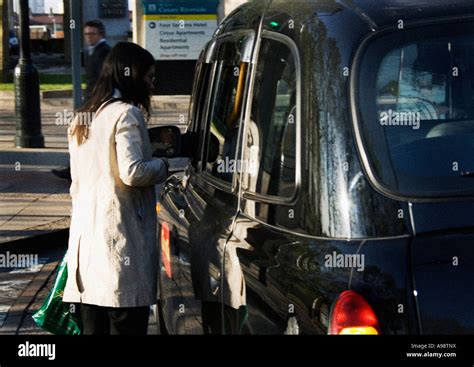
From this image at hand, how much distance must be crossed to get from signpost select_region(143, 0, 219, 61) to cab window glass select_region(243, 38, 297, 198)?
17.1 metres

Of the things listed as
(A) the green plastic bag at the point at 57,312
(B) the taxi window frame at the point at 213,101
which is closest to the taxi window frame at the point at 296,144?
(B) the taxi window frame at the point at 213,101

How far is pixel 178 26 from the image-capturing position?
21.0 meters

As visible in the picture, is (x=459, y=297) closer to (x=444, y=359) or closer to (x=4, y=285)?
(x=444, y=359)

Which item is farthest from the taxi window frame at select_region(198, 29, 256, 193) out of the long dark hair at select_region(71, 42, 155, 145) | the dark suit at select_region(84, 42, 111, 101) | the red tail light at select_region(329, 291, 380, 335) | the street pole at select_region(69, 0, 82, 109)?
A: the street pole at select_region(69, 0, 82, 109)

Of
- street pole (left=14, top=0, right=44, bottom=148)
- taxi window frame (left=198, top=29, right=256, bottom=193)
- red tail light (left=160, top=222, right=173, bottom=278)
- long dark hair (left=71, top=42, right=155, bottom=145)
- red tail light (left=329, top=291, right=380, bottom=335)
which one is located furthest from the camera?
street pole (left=14, top=0, right=44, bottom=148)

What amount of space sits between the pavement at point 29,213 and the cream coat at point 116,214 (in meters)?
2.17

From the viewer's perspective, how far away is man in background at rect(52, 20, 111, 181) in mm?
13789

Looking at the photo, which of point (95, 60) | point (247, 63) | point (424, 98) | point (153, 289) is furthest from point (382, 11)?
point (95, 60)

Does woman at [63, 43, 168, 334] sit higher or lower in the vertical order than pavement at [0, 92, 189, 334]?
higher

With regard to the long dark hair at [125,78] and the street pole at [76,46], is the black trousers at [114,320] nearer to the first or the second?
the long dark hair at [125,78]

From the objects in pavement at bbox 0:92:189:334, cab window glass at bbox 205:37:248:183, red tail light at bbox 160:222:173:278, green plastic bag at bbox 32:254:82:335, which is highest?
cab window glass at bbox 205:37:248:183

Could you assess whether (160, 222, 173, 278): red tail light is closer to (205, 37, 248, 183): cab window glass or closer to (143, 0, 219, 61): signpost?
(205, 37, 248, 183): cab window glass

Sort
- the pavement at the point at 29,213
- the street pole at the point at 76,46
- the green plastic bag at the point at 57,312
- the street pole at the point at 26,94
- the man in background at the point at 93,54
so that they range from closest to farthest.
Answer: the green plastic bag at the point at 57,312, the pavement at the point at 29,213, the man in background at the point at 93,54, the street pole at the point at 76,46, the street pole at the point at 26,94

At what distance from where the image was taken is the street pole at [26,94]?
54.9ft
